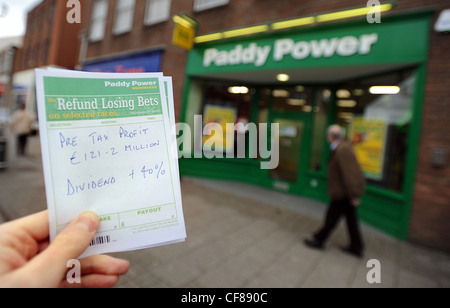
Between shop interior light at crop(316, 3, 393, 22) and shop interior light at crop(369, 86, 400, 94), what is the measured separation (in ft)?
4.84

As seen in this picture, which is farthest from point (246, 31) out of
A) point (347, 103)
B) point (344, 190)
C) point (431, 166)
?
point (431, 166)

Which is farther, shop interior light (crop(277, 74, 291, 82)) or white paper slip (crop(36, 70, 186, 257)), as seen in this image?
shop interior light (crop(277, 74, 291, 82))

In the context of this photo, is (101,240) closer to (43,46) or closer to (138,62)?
(138,62)

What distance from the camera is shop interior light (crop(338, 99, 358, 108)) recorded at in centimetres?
577

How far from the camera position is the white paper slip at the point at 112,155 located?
2.66ft

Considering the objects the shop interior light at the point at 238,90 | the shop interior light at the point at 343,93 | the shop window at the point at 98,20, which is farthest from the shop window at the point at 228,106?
the shop window at the point at 98,20

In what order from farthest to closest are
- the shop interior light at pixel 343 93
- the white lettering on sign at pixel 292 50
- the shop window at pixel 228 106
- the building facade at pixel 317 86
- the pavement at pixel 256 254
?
the shop window at pixel 228 106
the shop interior light at pixel 343 93
the white lettering on sign at pixel 292 50
the building facade at pixel 317 86
the pavement at pixel 256 254

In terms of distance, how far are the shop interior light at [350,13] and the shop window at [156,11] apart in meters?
4.91

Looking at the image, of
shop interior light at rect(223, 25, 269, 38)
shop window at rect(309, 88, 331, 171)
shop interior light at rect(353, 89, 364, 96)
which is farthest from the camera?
shop window at rect(309, 88, 331, 171)

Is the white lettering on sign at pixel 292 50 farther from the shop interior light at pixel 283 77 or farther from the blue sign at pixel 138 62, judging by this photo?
the blue sign at pixel 138 62

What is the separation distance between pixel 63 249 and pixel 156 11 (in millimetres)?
9191

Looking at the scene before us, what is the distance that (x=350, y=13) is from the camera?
4.87 metres

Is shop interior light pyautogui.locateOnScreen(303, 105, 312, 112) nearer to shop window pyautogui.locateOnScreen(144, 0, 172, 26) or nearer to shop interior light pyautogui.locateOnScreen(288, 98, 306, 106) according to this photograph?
shop interior light pyautogui.locateOnScreen(288, 98, 306, 106)

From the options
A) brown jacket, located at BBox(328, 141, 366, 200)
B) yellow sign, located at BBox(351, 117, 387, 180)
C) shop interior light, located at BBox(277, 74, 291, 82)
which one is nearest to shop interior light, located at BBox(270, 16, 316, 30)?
shop interior light, located at BBox(277, 74, 291, 82)
